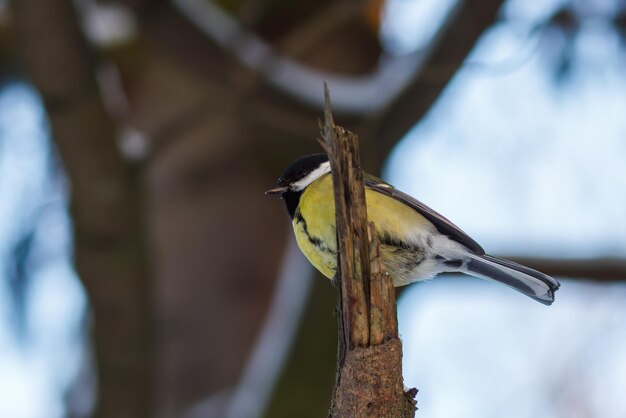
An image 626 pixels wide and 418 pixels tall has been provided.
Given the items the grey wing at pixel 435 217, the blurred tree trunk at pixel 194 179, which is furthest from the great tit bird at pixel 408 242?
the blurred tree trunk at pixel 194 179

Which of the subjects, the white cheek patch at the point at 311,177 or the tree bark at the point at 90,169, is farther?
the tree bark at the point at 90,169

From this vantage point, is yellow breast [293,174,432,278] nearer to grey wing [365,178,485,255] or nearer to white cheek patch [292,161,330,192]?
grey wing [365,178,485,255]

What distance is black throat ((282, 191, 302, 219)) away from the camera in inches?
103

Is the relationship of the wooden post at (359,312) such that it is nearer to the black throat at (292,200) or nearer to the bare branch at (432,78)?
the black throat at (292,200)

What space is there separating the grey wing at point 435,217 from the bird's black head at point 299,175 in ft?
0.66

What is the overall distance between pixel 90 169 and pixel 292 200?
1.35m

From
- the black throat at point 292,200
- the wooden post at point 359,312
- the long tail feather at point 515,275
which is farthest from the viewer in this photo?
the black throat at point 292,200

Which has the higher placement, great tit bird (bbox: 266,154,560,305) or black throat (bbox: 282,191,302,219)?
black throat (bbox: 282,191,302,219)

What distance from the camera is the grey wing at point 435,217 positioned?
2352 mm

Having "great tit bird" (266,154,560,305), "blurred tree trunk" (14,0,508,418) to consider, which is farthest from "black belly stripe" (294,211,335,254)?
"blurred tree trunk" (14,0,508,418)

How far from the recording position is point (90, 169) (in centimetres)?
365

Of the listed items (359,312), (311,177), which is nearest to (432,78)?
(311,177)

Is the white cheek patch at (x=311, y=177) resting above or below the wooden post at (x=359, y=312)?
above

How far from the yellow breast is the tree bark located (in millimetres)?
1446
